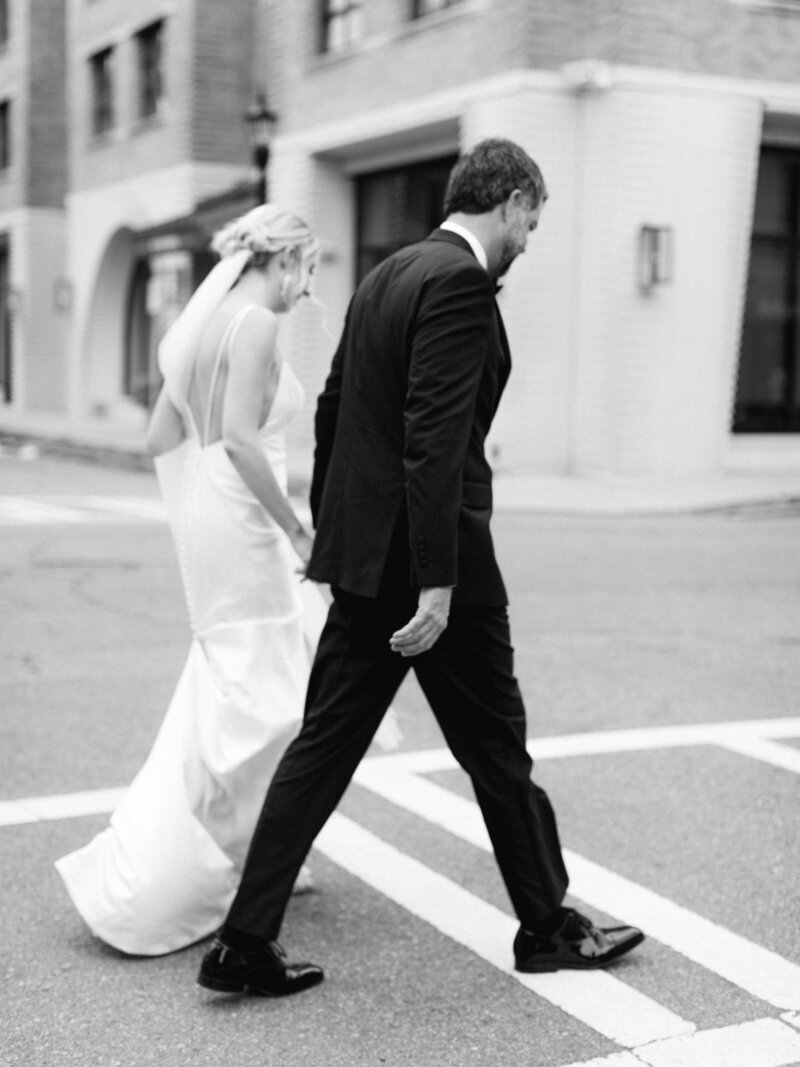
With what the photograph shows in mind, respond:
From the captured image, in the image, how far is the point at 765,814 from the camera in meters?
5.21

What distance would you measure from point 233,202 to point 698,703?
69.2 feet

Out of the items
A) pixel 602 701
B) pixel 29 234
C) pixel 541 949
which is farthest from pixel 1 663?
pixel 29 234

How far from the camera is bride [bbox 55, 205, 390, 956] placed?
158 inches

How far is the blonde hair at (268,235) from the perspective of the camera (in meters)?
4.28

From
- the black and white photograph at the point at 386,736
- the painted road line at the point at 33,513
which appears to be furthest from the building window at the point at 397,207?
the black and white photograph at the point at 386,736

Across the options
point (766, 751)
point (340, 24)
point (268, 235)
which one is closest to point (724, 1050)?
point (268, 235)

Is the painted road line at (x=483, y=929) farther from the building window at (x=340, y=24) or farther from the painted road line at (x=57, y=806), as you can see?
the building window at (x=340, y=24)

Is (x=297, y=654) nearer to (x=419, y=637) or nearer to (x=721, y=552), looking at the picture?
(x=419, y=637)

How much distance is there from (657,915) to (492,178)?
203 cm

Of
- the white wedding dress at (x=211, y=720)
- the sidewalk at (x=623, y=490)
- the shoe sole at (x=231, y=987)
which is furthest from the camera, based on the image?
the sidewalk at (x=623, y=490)

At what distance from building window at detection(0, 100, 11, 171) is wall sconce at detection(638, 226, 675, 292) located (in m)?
24.5

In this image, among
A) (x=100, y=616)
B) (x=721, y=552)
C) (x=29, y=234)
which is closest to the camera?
(x=100, y=616)

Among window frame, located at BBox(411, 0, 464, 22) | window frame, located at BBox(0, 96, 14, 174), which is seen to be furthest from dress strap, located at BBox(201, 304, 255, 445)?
window frame, located at BBox(0, 96, 14, 174)

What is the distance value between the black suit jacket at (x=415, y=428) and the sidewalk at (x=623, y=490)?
41.1 feet
